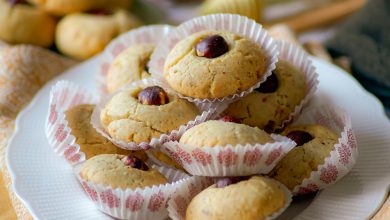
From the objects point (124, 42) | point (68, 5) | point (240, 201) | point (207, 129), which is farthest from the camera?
point (68, 5)

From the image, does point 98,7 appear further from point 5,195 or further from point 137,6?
point 5,195

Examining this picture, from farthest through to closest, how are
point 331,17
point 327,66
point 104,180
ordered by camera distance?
point 331,17 → point 327,66 → point 104,180

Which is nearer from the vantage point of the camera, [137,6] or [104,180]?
[104,180]

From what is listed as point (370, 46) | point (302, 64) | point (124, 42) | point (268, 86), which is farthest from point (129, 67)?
point (370, 46)

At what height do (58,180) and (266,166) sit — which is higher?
(266,166)

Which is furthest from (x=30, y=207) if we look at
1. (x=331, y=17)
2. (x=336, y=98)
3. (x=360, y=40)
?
(x=331, y=17)

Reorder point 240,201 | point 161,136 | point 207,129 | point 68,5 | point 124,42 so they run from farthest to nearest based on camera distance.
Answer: point 68,5, point 124,42, point 161,136, point 207,129, point 240,201

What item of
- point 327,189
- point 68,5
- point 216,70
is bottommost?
point 327,189

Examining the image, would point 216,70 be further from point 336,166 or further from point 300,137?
point 336,166
